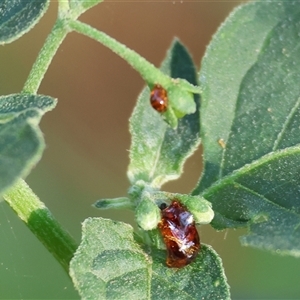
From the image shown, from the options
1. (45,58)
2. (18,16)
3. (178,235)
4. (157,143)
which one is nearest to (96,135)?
(157,143)

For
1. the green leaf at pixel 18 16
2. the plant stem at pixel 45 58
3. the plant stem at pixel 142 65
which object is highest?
the green leaf at pixel 18 16

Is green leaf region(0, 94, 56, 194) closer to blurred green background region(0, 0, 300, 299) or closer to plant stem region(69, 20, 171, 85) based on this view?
plant stem region(69, 20, 171, 85)

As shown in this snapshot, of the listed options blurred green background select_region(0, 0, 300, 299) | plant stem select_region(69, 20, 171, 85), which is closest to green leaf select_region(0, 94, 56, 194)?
plant stem select_region(69, 20, 171, 85)

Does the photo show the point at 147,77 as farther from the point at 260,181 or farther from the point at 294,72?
the point at 294,72

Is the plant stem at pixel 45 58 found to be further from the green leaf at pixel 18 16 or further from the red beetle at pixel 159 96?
the red beetle at pixel 159 96

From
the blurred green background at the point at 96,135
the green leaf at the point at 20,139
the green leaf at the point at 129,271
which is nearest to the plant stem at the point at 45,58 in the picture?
the green leaf at the point at 20,139

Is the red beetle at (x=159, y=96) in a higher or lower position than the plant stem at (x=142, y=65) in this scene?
lower

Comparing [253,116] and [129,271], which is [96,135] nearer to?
[253,116]
